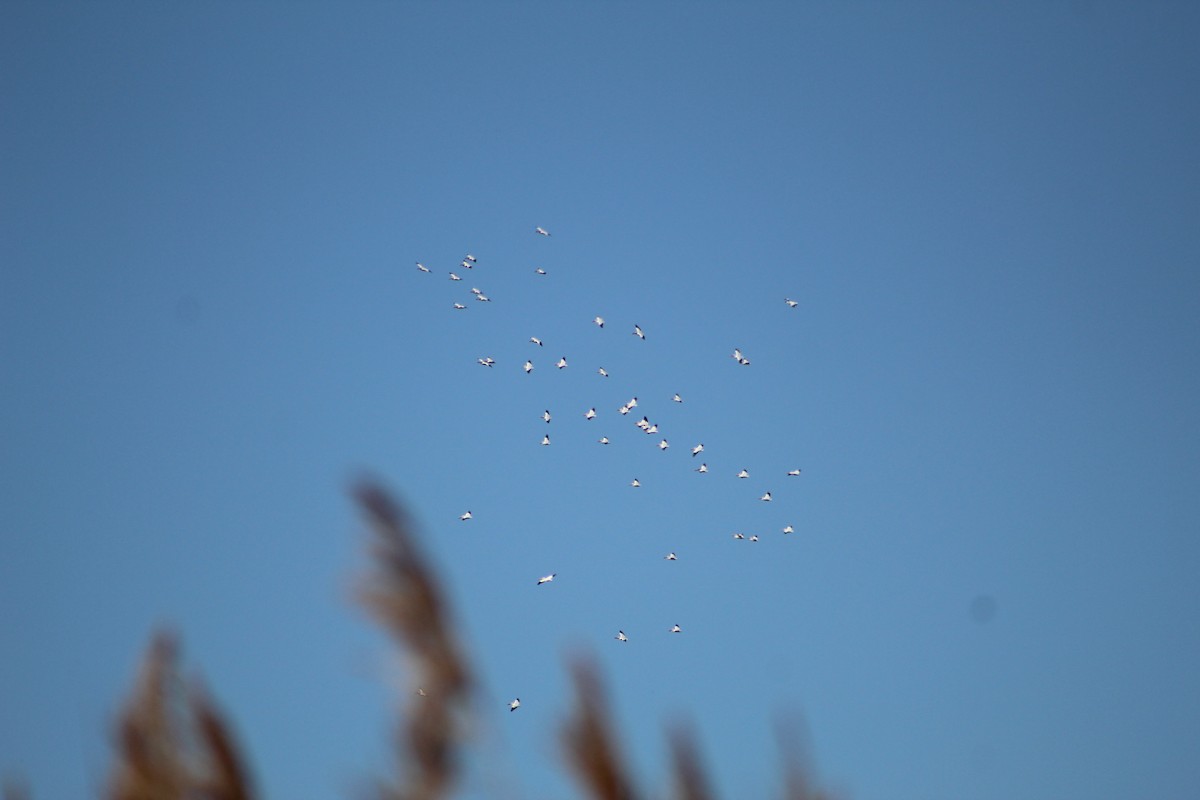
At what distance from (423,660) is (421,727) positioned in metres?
0.23

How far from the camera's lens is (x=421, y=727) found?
13.2ft

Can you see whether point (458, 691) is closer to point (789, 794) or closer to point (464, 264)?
point (789, 794)

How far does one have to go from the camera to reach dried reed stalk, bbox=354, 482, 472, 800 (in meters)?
3.94

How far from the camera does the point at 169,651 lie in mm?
4836

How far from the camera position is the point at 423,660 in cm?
395

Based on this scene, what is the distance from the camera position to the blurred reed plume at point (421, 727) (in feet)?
12.2

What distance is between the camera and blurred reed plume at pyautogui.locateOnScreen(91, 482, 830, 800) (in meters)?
3.72

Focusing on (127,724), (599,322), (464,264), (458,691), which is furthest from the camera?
(464,264)

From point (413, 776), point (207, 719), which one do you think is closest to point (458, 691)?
point (413, 776)

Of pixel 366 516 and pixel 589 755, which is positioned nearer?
pixel 589 755

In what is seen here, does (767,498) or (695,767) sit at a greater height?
(767,498)

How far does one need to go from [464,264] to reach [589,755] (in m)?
31.4

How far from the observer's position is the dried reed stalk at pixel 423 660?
3939mm

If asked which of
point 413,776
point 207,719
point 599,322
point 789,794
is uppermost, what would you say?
point 599,322
